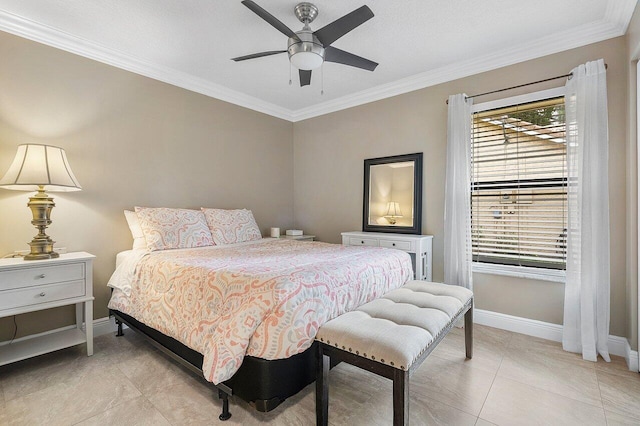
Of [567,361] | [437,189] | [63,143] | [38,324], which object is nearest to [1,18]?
[63,143]

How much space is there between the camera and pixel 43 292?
2.17 m

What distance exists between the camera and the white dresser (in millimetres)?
3104

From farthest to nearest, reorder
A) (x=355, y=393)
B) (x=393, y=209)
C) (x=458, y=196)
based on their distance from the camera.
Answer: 1. (x=393, y=209)
2. (x=458, y=196)
3. (x=355, y=393)

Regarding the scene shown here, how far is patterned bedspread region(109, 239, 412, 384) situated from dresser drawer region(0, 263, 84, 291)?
0.38 m

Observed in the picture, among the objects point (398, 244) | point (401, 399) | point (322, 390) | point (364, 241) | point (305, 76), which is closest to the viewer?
point (401, 399)

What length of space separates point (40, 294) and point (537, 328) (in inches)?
157

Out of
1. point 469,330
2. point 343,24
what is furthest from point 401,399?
point 343,24

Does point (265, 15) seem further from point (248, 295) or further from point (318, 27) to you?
point (248, 295)

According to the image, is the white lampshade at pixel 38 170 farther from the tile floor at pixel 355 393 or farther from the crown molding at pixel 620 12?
the crown molding at pixel 620 12

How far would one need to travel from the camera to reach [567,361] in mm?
2275

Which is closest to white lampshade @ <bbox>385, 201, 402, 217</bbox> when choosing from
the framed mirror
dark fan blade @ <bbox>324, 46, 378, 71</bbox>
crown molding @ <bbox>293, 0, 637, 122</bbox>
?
the framed mirror

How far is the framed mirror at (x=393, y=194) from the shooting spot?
3.46 m

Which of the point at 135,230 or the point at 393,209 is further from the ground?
the point at 393,209

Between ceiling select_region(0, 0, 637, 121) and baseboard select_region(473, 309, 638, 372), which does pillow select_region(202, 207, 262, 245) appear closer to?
ceiling select_region(0, 0, 637, 121)
